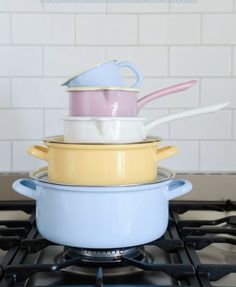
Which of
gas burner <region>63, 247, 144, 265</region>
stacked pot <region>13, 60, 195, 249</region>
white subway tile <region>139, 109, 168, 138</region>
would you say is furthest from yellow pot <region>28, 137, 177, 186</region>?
white subway tile <region>139, 109, 168, 138</region>

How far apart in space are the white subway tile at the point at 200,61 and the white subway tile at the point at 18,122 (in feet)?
1.09

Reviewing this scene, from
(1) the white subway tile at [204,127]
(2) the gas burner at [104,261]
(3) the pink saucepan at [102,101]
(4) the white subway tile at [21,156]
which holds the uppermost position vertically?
(3) the pink saucepan at [102,101]

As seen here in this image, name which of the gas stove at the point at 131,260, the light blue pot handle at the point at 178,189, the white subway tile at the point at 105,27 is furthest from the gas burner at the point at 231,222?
the white subway tile at the point at 105,27

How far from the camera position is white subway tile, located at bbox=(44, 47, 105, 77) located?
1070 millimetres

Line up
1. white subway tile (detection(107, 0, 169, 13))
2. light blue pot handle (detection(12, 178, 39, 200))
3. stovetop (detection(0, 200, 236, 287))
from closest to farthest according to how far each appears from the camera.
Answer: stovetop (detection(0, 200, 236, 287)) → light blue pot handle (detection(12, 178, 39, 200)) → white subway tile (detection(107, 0, 169, 13))

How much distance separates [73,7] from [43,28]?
0.08m

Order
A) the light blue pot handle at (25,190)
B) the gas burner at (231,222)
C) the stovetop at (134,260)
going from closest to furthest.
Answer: the stovetop at (134,260) < the light blue pot handle at (25,190) < the gas burner at (231,222)

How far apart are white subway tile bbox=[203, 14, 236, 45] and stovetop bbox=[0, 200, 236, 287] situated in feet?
1.38

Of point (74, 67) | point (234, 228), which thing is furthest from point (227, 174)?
point (74, 67)

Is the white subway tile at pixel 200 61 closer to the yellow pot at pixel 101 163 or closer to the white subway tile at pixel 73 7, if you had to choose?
the white subway tile at pixel 73 7

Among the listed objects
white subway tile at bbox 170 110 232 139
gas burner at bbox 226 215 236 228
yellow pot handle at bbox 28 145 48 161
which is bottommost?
gas burner at bbox 226 215 236 228

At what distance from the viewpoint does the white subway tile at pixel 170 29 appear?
1.07 metres

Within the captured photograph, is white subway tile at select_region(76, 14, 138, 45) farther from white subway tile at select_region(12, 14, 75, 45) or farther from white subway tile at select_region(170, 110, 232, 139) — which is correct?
white subway tile at select_region(170, 110, 232, 139)

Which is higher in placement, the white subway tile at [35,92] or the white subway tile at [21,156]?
the white subway tile at [35,92]
